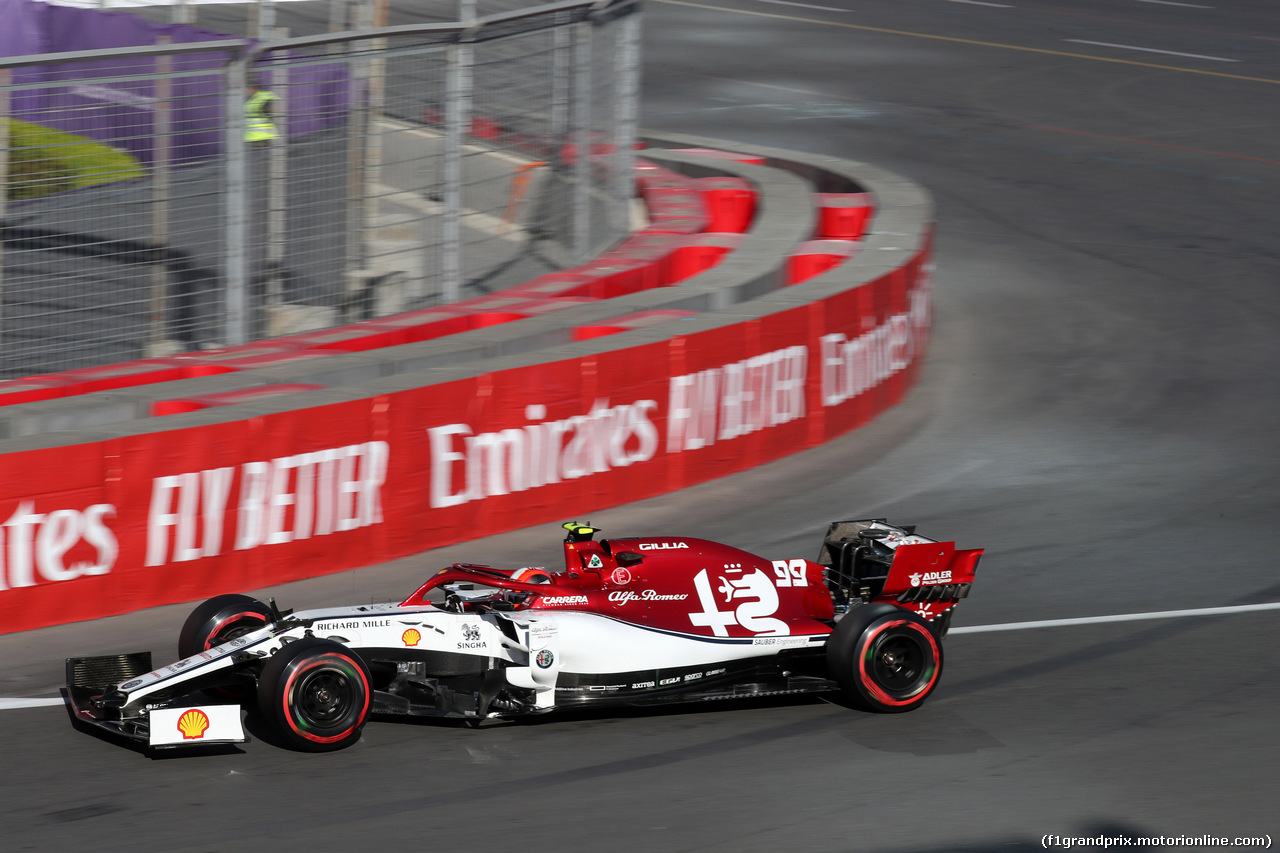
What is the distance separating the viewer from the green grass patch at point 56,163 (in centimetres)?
1114

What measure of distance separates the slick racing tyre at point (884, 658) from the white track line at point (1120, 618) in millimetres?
1288

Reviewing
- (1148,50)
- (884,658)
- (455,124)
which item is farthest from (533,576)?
(1148,50)

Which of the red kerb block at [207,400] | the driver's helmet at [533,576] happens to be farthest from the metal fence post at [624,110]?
the driver's helmet at [533,576]

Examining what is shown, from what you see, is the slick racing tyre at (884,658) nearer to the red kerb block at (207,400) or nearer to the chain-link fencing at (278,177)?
the red kerb block at (207,400)

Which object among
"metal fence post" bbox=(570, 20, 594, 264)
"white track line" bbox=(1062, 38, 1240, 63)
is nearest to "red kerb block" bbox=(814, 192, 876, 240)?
"metal fence post" bbox=(570, 20, 594, 264)

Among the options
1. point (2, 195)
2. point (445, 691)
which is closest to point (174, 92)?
point (2, 195)

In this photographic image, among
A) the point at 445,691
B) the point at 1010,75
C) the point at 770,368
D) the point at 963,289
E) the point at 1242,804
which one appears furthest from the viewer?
the point at 1010,75

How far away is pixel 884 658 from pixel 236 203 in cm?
590

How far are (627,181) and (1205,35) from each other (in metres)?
22.5

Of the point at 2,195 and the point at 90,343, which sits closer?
the point at 2,195

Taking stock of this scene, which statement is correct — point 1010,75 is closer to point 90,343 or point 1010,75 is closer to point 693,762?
point 90,343

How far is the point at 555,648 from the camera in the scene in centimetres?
805

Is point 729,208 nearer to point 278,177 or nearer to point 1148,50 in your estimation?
point 278,177

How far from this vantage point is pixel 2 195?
1114 centimetres
